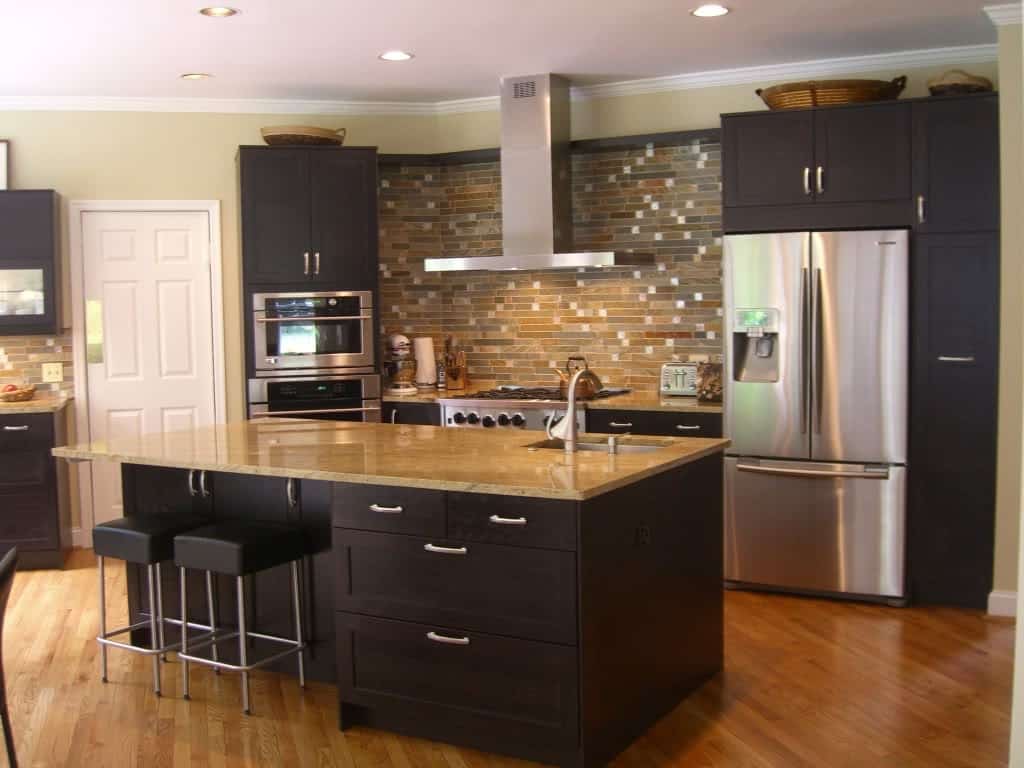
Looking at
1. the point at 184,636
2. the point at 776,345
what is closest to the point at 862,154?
the point at 776,345

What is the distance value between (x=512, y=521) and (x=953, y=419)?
266cm

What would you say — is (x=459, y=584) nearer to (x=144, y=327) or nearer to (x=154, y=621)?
(x=154, y=621)

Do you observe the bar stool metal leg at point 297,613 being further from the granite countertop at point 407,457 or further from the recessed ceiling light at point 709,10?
the recessed ceiling light at point 709,10

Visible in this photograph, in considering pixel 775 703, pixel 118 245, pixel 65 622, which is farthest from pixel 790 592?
pixel 118 245

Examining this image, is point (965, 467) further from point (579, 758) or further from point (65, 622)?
point (65, 622)

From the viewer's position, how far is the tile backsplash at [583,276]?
20.4ft

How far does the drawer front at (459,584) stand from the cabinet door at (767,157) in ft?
8.72

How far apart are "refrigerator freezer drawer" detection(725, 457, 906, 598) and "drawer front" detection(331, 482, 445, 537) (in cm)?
234

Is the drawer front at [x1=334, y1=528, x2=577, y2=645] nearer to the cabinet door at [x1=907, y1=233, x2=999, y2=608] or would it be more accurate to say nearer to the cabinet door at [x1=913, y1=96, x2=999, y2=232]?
the cabinet door at [x1=907, y1=233, x2=999, y2=608]

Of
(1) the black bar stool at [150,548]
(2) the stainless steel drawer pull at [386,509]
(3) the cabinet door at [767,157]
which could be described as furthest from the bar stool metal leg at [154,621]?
(3) the cabinet door at [767,157]

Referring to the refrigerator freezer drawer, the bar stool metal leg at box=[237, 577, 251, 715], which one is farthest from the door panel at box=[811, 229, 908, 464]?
the bar stool metal leg at box=[237, 577, 251, 715]

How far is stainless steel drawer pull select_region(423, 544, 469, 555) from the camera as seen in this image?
11.4ft

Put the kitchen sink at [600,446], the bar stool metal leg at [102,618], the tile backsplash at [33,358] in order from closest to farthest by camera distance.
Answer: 1. the kitchen sink at [600,446]
2. the bar stool metal leg at [102,618]
3. the tile backsplash at [33,358]

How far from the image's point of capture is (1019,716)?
6.68 ft
